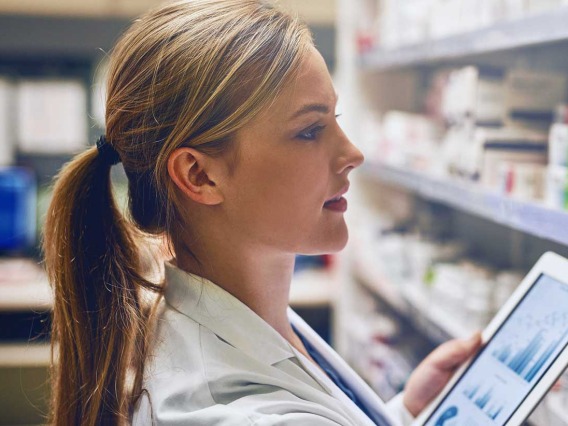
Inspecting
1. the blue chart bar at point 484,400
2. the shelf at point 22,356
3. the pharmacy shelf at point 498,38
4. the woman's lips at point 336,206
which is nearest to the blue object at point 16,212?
the shelf at point 22,356

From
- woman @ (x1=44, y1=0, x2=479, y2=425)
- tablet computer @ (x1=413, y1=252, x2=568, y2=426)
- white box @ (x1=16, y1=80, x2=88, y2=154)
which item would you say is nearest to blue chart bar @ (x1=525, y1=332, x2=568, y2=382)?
tablet computer @ (x1=413, y1=252, x2=568, y2=426)

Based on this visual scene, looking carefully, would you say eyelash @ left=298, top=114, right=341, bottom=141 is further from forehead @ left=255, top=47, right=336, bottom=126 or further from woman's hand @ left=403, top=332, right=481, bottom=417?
woman's hand @ left=403, top=332, right=481, bottom=417

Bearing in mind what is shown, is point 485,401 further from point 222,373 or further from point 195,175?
point 195,175

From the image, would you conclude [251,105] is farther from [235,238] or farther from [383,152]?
[383,152]

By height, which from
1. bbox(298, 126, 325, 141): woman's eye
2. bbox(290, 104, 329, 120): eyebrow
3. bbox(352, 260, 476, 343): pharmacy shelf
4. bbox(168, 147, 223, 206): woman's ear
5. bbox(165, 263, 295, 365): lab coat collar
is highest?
bbox(290, 104, 329, 120): eyebrow

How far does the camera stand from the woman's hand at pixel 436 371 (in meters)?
1.31

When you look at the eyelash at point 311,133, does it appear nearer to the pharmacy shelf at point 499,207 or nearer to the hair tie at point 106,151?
the hair tie at point 106,151

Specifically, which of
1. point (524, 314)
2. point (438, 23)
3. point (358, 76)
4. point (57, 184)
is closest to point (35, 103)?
point (358, 76)

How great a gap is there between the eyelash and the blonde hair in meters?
0.08

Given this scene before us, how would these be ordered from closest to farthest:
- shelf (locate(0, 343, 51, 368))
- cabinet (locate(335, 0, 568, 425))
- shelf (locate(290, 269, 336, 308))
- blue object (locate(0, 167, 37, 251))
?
cabinet (locate(335, 0, 568, 425)) < shelf (locate(0, 343, 51, 368)) < shelf (locate(290, 269, 336, 308)) < blue object (locate(0, 167, 37, 251))

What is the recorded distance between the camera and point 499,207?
1407 millimetres

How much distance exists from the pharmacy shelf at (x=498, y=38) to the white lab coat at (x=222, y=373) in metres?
0.66

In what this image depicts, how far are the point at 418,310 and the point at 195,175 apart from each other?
3.44 feet

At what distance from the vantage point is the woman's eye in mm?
1091
